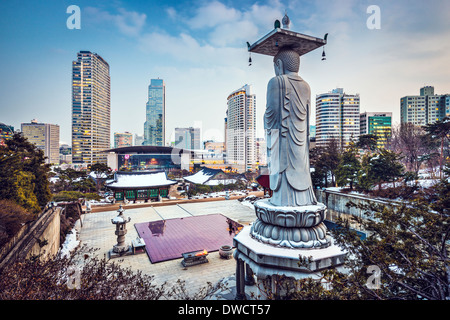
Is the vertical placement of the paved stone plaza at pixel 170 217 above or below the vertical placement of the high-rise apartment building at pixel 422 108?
below

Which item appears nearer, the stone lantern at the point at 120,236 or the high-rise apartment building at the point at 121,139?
the stone lantern at the point at 120,236

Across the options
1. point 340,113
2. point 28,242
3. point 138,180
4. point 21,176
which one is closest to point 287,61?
point 28,242

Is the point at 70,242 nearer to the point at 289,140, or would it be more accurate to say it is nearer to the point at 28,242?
the point at 28,242

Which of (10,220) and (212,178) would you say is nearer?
(10,220)

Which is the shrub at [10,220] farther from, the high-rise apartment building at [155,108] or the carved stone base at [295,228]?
the high-rise apartment building at [155,108]

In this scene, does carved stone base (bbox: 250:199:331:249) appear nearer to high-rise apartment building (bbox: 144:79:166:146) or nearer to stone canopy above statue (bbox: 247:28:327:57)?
stone canopy above statue (bbox: 247:28:327:57)

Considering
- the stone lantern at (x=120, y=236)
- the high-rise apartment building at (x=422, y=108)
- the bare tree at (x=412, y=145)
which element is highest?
the high-rise apartment building at (x=422, y=108)

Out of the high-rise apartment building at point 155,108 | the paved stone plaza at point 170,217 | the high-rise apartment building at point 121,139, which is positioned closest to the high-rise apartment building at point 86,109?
the high-rise apartment building at point 155,108

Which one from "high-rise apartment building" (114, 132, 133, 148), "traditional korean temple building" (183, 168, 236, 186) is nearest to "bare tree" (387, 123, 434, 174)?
"traditional korean temple building" (183, 168, 236, 186)
